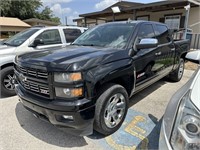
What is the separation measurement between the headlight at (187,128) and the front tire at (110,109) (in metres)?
1.26

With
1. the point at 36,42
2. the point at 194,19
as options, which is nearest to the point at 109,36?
the point at 36,42

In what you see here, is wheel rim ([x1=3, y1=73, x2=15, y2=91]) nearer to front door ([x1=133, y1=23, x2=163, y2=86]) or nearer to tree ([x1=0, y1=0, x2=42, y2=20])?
front door ([x1=133, y1=23, x2=163, y2=86])

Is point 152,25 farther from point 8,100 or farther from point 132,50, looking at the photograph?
point 8,100

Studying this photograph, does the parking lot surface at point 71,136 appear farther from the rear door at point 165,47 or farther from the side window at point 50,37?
the side window at point 50,37

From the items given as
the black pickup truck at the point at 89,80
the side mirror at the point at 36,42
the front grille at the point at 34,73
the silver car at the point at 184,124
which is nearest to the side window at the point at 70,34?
the side mirror at the point at 36,42

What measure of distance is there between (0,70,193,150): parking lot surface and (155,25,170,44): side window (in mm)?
1609

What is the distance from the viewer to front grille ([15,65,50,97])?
94.3 inches

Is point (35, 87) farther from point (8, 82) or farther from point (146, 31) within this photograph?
point (146, 31)

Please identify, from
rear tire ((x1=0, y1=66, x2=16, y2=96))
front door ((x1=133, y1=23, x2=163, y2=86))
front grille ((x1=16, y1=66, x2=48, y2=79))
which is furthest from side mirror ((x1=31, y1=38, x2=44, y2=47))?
front door ((x1=133, y1=23, x2=163, y2=86))

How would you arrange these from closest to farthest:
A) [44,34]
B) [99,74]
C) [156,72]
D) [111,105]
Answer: [99,74] < [111,105] < [156,72] < [44,34]

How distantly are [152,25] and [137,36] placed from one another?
39.2 inches

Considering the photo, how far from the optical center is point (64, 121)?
2.35 meters

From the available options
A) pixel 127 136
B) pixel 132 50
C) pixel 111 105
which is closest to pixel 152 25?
pixel 132 50

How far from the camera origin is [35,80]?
2521 mm
